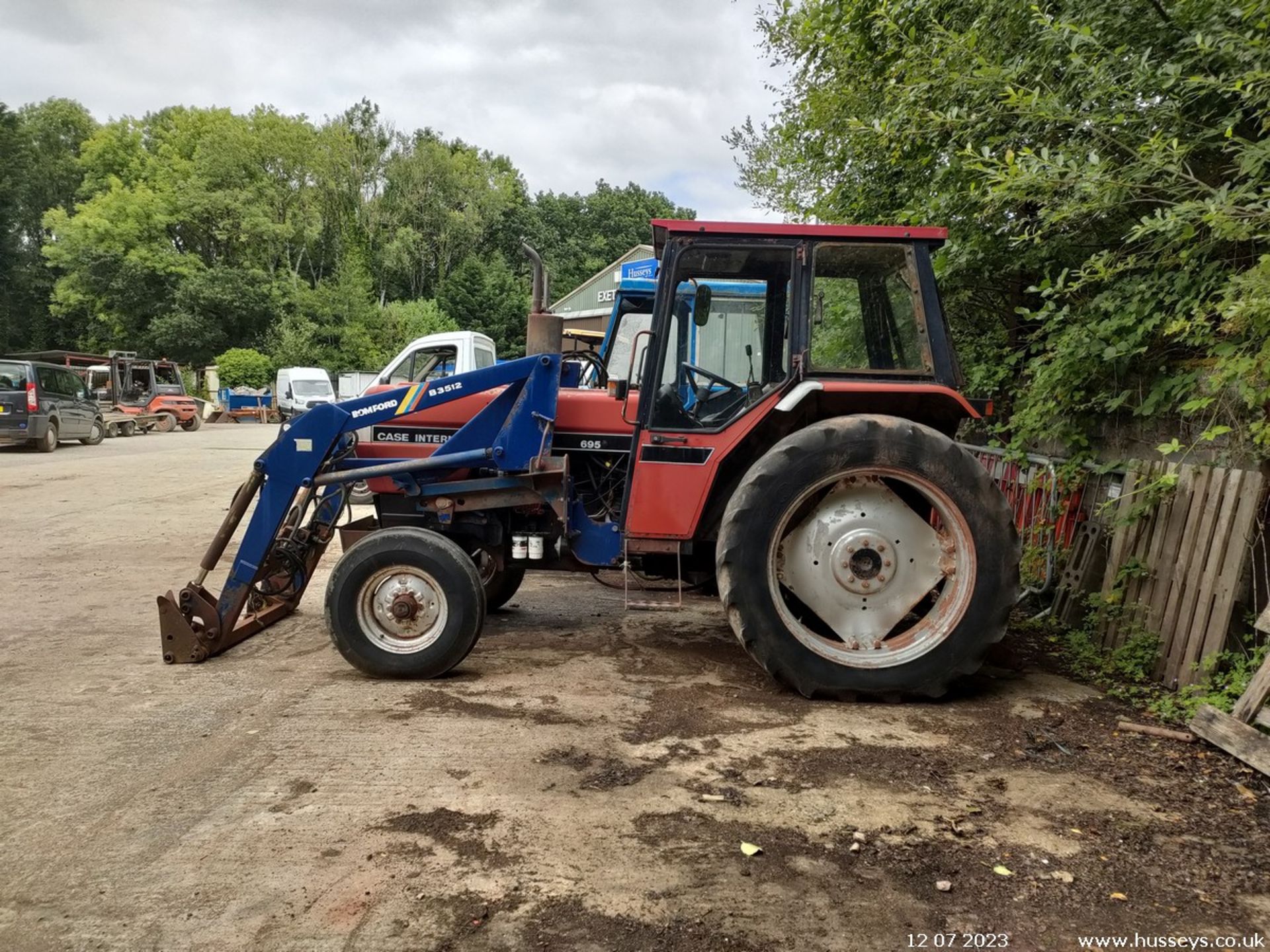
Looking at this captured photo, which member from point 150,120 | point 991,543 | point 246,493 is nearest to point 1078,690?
point 991,543

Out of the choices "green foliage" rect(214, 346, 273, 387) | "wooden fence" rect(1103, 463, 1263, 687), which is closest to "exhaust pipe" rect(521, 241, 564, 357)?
"wooden fence" rect(1103, 463, 1263, 687)

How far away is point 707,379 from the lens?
456 cm

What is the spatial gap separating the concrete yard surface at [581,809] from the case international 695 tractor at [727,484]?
344mm

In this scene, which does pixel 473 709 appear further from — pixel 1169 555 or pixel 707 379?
pixel 1169 555

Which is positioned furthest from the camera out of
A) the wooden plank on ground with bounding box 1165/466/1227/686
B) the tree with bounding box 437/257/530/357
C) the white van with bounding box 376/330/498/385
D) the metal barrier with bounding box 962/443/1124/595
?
the tree with bounding box 437/257/530/357

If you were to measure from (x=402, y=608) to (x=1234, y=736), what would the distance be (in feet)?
12.3

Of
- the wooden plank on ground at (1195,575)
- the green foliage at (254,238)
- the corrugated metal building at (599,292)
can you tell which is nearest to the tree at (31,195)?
the green foliage at (254,238)

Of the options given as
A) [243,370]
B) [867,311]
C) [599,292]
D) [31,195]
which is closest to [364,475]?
[867,311]

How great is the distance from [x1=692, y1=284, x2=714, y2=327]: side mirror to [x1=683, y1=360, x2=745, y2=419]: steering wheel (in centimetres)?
22

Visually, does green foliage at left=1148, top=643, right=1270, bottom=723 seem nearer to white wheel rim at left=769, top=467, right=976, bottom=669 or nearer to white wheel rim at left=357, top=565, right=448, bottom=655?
white wheel rim at left=769, top=467, right=976, bottom=669

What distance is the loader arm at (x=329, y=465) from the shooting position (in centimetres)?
453

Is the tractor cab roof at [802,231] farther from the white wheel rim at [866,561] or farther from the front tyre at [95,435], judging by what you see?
the front tyre at [95,435]

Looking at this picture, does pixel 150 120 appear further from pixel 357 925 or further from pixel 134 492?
pixel 357 925

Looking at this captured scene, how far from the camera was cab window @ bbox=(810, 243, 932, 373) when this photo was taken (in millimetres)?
4344
